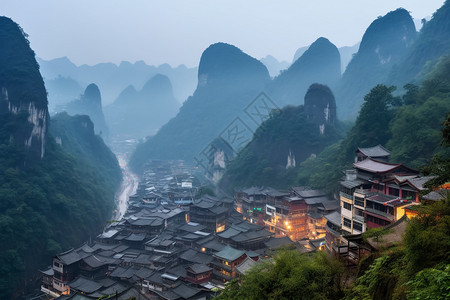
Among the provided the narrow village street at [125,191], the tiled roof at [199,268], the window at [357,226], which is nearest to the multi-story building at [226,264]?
the tiled roof at [199,268]

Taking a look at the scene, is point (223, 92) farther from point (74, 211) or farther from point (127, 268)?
point (127, 268)

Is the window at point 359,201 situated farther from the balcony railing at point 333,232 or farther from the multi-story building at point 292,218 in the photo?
the multi-story building at point 292,218

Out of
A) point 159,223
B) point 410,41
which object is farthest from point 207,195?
point 410,41

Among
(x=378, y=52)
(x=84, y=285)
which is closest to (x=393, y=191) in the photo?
(x=84, y=285)

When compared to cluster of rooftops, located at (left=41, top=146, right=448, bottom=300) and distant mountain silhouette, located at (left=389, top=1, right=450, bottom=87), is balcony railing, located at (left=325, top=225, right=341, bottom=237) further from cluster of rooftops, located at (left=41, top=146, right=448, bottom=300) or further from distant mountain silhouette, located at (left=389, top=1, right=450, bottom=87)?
distant mountain silhouette, located at (left=389, top=1, right=450, bottom=87)

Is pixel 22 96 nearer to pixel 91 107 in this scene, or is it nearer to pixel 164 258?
pixel 164 258

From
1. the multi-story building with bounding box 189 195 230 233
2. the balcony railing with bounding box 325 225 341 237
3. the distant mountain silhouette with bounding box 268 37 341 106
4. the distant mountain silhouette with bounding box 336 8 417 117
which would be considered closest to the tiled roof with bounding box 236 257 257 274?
the balcony railing with bounding box 325 225 341 237
